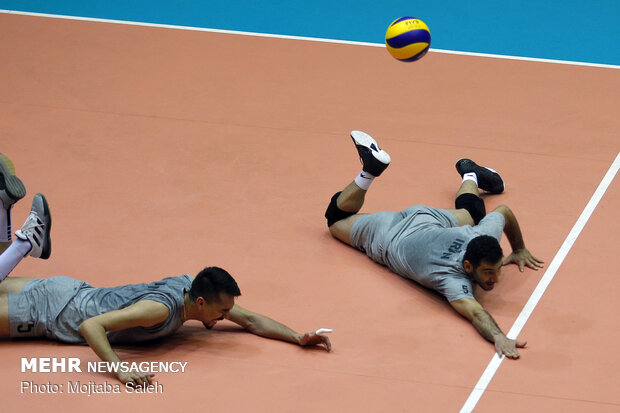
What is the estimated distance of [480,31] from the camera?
12695mm

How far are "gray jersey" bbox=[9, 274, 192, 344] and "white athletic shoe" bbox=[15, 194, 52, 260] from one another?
23 centimetres

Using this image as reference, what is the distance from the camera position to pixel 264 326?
21.4ft

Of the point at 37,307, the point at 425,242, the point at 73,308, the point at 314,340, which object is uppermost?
the point at 425,242

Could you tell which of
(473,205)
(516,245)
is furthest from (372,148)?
(516,245)

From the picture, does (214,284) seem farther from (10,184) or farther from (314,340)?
(10,184)

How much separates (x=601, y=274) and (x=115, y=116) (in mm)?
5297

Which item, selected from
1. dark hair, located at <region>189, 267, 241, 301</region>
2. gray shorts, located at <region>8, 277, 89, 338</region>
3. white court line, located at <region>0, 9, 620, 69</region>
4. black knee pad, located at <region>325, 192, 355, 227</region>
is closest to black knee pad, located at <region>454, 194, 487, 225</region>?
black knee pad, located at <region>325, 192, 355, 227</region>

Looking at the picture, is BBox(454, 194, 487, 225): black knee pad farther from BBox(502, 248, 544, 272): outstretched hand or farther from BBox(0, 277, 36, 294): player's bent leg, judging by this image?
BBox(0, 277, 36, 294): player's bent leg

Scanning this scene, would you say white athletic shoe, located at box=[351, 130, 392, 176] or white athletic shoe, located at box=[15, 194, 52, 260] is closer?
white athletic shoe, located at box=[15, 194, 52, 260]

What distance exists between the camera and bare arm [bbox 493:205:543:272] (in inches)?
292

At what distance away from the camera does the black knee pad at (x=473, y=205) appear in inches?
312

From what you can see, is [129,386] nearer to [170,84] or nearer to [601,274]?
[601,274]

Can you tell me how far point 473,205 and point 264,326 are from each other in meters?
2.41

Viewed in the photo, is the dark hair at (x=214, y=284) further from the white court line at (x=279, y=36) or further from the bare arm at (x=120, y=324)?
the white court line at (x=279, y=36)
